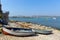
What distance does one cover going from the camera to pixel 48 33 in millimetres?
30281

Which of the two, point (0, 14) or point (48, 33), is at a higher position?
point (0, 14)

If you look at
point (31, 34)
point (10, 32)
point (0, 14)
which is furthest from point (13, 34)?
point (0, 14)

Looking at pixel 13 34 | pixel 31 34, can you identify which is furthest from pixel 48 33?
pixel 13 34

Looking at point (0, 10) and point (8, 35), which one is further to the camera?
point (0, 10)

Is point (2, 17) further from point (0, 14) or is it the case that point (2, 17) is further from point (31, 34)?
point (31, 34)

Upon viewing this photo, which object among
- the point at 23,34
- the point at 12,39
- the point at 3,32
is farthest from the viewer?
the point at 3,32

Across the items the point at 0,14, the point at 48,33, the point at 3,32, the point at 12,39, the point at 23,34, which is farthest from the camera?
the point at 0,14

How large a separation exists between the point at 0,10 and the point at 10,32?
12246 mm

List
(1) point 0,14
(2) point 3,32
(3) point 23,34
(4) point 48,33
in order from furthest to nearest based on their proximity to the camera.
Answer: (1) point 0,14
(4) point 48,33
(2) point 3,32
(3) point 23,34

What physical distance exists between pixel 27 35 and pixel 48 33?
5.05 m

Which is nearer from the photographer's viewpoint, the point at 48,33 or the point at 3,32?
the point at 3,32

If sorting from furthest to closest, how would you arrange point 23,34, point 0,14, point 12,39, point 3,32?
point 0,14, point 3,32, point 23,34, point 12,39

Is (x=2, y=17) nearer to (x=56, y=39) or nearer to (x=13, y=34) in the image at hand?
(x=13, y=34)

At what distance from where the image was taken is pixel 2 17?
3819 cm
